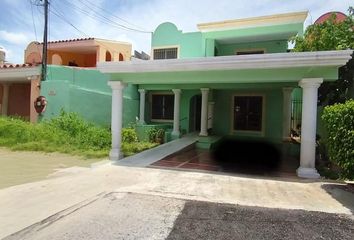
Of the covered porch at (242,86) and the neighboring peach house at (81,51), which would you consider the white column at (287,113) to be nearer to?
the covered porch at (242,86)

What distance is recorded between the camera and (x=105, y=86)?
17.6m

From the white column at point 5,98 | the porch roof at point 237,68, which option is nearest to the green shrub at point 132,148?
the porch roof at point 237,68

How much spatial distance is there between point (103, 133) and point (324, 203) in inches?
399

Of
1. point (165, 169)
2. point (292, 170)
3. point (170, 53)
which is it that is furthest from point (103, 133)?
point (292, 170)

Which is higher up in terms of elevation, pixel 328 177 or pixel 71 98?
pixel 71 98

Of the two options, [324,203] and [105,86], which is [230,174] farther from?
[105,86]

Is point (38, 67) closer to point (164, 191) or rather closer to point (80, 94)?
point (80, 94)

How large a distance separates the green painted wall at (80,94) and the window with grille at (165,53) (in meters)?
3.03

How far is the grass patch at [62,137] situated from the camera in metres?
12.9

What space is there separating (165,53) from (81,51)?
24.4 ft

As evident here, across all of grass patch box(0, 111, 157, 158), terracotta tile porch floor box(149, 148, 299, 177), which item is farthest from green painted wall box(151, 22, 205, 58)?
terracotta tile porch floor box(149, 148, 299, 177)

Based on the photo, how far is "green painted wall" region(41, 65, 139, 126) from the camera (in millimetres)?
15305

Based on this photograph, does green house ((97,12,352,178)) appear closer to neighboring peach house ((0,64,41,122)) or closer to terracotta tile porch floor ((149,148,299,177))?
terracotta tile porch floor ((149,148,299,177))

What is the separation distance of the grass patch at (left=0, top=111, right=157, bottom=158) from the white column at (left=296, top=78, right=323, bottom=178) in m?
6.55
